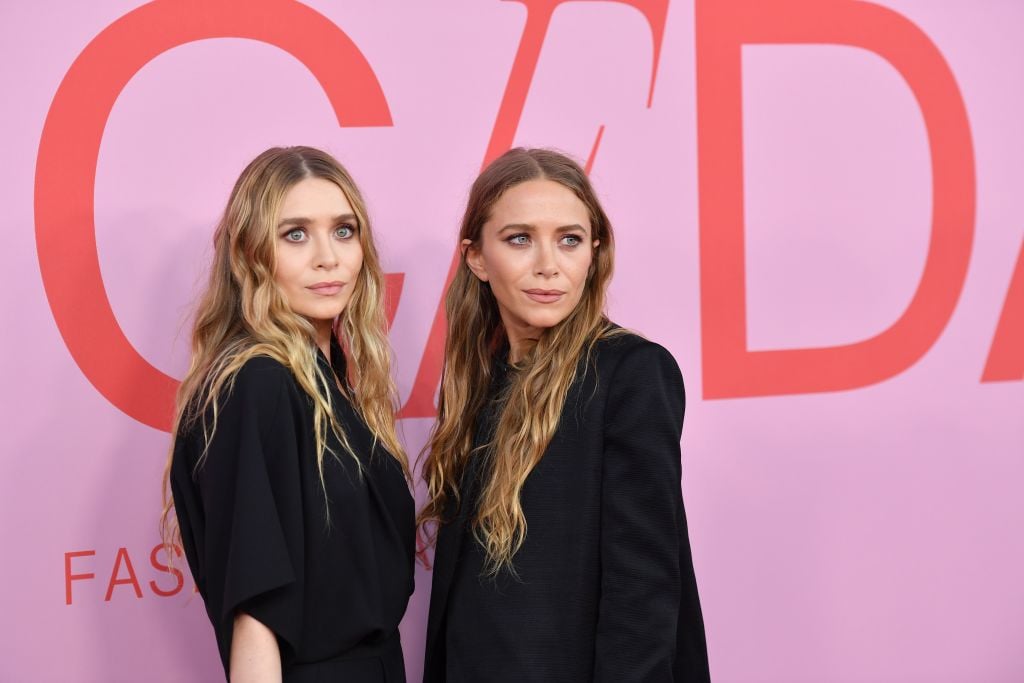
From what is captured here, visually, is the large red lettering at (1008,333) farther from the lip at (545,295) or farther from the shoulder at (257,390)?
the shoulder at (257,390)

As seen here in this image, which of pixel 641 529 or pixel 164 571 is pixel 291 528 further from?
pixel 164 571

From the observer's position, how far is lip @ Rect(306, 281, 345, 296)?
1853 mm

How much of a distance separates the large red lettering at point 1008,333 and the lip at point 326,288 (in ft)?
6.63

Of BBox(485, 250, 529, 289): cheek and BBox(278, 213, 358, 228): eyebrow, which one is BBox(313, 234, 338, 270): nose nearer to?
BBox(278, 213, 358, 228): eyebrow

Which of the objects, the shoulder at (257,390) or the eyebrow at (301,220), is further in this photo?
the eyebrow at (301,220)

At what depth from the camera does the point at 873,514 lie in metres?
2.75

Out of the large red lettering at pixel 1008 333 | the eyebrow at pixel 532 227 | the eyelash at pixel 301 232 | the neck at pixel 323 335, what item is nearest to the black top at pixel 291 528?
the neck at pixel 323 335

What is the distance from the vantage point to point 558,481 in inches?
69.0

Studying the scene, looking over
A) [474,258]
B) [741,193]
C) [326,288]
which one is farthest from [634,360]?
[741,193]

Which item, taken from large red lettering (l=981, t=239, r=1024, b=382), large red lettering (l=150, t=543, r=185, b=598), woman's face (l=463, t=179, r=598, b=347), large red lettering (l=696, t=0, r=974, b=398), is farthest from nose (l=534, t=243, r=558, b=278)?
large red lettering (l=981, t=239, r=1024, b=382)

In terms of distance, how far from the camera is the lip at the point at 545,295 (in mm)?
1853

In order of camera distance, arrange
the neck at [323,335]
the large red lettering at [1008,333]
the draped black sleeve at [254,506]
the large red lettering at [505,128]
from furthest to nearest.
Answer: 1. the large red lettering at [1008,333]
2. the large red lettering at [505,128]
3. the neck at [323,335]
4. the draped black sleeve at [254,506]

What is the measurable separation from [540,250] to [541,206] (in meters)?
0.09

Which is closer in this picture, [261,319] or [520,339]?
[261,319]
